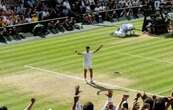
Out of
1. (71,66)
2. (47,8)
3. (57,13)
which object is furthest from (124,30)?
(71,66)

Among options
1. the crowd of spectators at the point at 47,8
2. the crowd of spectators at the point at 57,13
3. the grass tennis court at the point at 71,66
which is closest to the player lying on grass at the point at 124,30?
the grass tennis court at the point at 71,66

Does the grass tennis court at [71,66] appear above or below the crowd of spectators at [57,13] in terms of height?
below

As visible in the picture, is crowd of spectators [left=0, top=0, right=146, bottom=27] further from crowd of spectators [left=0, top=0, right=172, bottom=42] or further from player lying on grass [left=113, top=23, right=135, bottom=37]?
player lying on grass [left=113, top=23, right=135, bottom=37]

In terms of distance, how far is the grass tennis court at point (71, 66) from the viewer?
24672 mm

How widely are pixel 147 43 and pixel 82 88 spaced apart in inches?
439

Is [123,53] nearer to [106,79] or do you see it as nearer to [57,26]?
[106,79]

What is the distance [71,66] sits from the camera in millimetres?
29578

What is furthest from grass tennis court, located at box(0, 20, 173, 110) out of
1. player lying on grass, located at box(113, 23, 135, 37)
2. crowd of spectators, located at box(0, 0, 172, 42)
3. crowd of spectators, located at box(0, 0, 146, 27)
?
crowd of spectators, located at box(0, 0, 146, 27)

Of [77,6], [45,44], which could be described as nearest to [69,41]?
[45,44]

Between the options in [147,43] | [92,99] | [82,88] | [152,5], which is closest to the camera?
[92,99]

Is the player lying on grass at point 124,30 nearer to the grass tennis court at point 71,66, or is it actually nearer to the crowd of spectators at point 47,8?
the grass tennis court at point 71,66

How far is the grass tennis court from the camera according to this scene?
24.7m

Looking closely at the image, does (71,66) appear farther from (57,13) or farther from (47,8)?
(47,8)

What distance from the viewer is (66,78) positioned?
1078 inches
